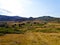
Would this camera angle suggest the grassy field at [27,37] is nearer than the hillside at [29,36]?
Yes

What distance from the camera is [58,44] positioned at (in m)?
29.0

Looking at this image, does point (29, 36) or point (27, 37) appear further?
point (29, 36)

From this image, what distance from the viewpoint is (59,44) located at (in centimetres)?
2897

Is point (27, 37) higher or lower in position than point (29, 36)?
higher

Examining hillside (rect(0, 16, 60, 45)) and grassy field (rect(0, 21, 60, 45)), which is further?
hillside (rect(0, 16, 60, 45))

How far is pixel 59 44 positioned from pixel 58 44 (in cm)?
17
